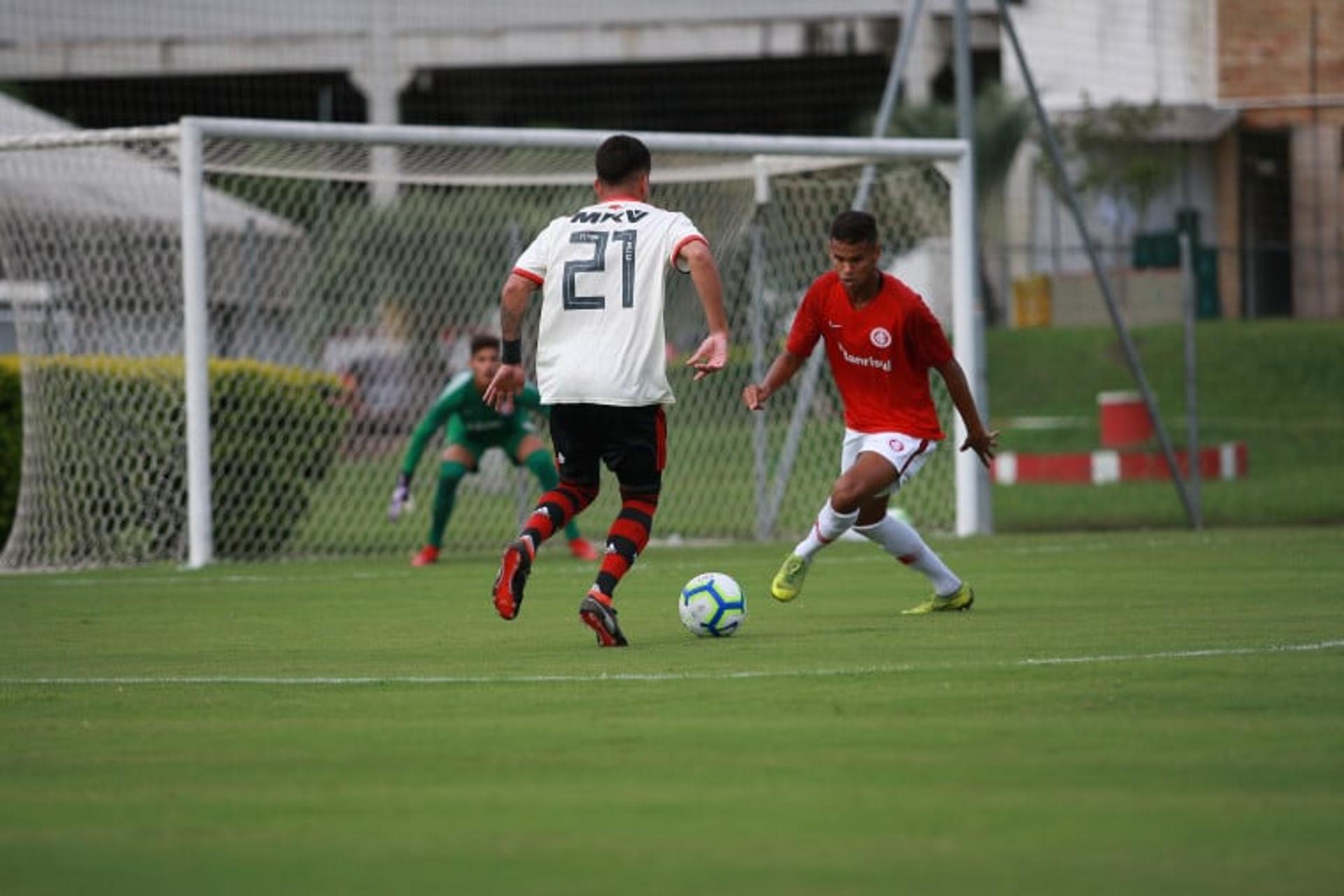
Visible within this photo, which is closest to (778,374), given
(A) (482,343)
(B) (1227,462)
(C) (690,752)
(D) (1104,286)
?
(C) (690,752)

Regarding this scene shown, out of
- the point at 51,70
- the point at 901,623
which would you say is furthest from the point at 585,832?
Result: the point at 51,70

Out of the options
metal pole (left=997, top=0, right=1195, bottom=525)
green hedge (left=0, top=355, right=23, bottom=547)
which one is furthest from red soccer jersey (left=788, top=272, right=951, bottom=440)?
green hedge (left=0, top=355, right=23, bottom=547)

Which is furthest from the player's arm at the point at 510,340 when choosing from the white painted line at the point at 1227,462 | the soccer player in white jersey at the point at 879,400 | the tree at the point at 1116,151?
the tree at the point at 1116,151

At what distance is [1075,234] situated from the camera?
129 ft

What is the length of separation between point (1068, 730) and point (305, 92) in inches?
1448

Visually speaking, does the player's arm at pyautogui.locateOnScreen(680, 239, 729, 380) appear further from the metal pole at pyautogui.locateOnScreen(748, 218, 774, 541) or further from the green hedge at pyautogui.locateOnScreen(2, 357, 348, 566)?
the metal pole at pyautogui.locateOnScreen(748, 218, 774, 541)

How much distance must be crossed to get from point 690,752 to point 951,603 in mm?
4720

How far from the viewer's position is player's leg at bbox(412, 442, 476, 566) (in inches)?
628

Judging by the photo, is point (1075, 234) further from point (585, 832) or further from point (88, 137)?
point (585, 832)

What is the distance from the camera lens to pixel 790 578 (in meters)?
10.6

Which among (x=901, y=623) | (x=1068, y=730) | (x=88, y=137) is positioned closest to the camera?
(x=1068, y=730)

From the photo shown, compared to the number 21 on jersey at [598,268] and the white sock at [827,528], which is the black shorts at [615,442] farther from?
the white sock at [827,528]

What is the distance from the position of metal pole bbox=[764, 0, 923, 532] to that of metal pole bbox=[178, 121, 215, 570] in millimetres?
4736

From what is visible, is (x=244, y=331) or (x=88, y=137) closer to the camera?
(x=88, y=137)
